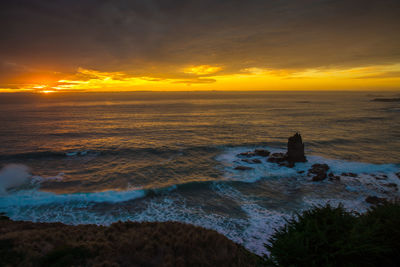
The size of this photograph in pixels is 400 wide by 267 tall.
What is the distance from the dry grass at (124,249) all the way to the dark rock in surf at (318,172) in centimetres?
1791

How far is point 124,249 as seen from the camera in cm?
945

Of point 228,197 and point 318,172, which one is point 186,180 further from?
point 318,172

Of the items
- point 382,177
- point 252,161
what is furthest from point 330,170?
point 252,161

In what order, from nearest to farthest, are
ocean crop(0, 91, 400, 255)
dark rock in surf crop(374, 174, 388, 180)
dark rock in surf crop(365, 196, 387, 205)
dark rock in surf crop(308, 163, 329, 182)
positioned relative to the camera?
ocean crop(0, 91, 400, 255) → dark rock in surf crop(365, 196, 387, 205) → dark rock in surf crop(374, 174, 388, 180) → dark rock in surf crop(308, 163, 329, 182)

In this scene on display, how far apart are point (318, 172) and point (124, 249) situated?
24.4m

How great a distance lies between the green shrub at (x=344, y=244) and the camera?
6008 mm

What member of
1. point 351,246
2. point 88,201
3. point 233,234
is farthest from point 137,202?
point 351,246

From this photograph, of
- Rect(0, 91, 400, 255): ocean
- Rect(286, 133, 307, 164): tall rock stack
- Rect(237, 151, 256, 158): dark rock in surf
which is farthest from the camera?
Rect(237, 151, 256, 158): dark rock in surf

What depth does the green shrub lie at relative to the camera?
601 cm

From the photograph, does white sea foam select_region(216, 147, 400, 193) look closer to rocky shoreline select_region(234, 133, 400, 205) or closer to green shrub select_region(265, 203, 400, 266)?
rocky shoreline select_region(234, 133, 400, 205)

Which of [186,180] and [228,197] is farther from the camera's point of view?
[186,180]

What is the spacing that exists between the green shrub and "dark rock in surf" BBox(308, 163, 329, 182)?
17.7 m

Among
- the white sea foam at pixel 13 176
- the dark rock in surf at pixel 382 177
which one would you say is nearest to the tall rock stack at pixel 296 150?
the dark rock in surf at pixel 382 177

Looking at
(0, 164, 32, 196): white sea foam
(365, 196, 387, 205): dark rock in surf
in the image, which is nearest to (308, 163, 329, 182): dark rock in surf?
(365, 196, 387, 205): dark rock in surf
